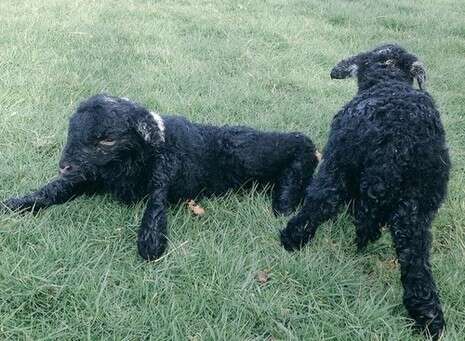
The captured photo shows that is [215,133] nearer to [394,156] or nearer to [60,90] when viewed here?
[394,156]

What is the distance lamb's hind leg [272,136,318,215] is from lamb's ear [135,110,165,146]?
3.68 feet

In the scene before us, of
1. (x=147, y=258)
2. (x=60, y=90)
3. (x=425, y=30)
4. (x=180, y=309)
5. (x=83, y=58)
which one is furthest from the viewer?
(x=425, y=30)

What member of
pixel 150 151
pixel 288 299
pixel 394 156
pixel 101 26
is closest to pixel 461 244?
pixel 394 156

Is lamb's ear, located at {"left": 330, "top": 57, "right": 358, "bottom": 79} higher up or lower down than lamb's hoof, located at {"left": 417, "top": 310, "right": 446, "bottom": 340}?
higher up

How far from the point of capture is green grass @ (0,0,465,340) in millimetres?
3045

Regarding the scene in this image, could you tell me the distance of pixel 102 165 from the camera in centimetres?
389

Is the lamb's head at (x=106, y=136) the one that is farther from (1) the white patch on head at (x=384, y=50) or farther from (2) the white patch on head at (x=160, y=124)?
(1) the white patch on head at (x=384, y=50)

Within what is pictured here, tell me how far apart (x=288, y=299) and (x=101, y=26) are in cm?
641

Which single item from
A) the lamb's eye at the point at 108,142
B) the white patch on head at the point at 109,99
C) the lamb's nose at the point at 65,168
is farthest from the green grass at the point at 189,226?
the white patch on head at the point at 109,99

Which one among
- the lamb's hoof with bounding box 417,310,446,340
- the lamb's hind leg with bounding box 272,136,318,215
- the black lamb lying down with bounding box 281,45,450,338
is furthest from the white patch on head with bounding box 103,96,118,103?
the lamb's hoof with bounding box 417,310,446,340

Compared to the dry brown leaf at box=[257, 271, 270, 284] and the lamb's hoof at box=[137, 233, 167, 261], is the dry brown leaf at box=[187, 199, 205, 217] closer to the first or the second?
the lamb's hoof at box=[137, 233, 167, 261]

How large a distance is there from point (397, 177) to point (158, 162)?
1.86m

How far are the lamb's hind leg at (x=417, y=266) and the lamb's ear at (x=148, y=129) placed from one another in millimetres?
1843

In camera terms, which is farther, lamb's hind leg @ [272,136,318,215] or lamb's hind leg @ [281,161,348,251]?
lamb's hind leg @ [272,136,318,215]
